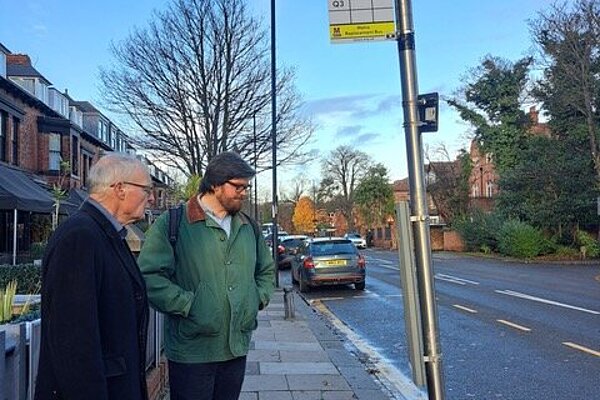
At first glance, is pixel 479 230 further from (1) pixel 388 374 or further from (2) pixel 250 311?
(2) pixel 250 311

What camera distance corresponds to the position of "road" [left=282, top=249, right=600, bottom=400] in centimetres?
680

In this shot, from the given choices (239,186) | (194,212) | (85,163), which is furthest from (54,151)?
(239,186)

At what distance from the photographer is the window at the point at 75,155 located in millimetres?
31603

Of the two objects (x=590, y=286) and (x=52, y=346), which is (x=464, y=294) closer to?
(x=590, y=286)

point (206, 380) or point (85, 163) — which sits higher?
point (85, 163)

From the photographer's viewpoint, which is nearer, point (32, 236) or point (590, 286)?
point (590, 286)

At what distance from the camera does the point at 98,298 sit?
7.77 feet

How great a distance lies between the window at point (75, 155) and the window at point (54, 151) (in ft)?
4.11

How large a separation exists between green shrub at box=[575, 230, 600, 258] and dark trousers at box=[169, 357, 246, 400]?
31.0 meters

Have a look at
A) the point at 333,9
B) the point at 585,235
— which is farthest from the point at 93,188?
the point at 585,235

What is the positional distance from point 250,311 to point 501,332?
7.52 meters

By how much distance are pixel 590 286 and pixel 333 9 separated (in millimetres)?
16250

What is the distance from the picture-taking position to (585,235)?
32.0 meters

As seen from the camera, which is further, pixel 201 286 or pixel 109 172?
pixel 201 286
